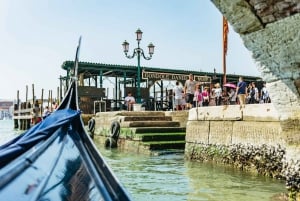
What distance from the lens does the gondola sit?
2.03m

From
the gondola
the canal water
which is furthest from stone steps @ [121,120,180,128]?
the gondola

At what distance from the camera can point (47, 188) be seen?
211 cm

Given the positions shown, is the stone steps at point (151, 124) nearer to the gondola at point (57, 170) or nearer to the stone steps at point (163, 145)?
the stone steps at point (163, 145)

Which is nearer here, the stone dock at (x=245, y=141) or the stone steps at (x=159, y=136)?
the stone dock at (x=245, y=141)

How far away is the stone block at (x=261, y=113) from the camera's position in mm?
5188

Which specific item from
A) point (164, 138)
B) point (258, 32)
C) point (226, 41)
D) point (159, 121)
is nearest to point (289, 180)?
point (258, 32)

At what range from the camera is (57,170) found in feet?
7.96

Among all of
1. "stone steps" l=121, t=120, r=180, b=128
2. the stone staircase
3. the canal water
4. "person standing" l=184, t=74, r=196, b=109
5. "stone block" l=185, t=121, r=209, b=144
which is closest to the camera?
the canal water

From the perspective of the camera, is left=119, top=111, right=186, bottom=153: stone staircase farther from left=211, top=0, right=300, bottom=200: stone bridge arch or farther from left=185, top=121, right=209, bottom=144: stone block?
left=211, top=0, right=300, bottom=200: stone bridge arch

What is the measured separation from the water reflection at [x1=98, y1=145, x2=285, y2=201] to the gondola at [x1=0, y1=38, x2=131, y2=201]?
169 centimetres

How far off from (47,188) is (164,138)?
7312 millimetres

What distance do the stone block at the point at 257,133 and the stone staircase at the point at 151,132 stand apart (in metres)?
2.84

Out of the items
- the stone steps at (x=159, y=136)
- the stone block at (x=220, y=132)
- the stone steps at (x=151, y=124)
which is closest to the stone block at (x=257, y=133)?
the stone block at (x=220, y=132)

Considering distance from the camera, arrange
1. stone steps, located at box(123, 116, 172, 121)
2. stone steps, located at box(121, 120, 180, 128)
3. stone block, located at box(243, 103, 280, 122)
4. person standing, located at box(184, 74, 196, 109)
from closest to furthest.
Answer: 1. stone block, located at box(243, 103, 280, 122)
2. person standing, located at box(184, 74, 196, 109)
3. stone steps, located at box(121, 120, 180, 128)
4. stone steps, located at box(123, 116, 172, 121)
